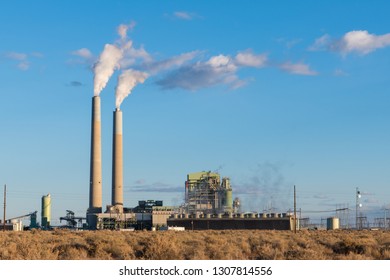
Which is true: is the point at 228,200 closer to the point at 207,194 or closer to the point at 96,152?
the point at 207,194

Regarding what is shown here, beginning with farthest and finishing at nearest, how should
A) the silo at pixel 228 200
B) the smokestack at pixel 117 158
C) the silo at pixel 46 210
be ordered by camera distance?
the silo at pixel 228 200
the silo at pixel 46 210
the smokestack at pixel 117 158

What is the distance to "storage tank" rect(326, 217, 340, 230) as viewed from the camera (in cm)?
12160

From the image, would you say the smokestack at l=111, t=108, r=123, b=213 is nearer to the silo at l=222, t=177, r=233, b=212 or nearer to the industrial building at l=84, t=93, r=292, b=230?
the industrial building at l=84, t=93, r=292, b=230

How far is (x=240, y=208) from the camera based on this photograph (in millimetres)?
132750

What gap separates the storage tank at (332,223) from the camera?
399ft

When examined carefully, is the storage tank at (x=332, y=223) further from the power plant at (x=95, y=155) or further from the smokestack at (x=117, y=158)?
the power plant at (x=95, y=155)

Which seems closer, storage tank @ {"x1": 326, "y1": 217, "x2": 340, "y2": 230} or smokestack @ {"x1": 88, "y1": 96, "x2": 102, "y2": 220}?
smokestack @ {"x1": 88, "y1": 96, "x2": 102, "y2": 220}

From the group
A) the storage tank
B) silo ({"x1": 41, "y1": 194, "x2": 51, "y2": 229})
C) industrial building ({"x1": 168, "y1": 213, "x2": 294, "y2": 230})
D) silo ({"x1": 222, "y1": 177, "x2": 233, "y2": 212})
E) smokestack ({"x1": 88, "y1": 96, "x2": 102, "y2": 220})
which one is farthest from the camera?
silo ({"x1": 222, "y1": 177, "x2": 233, "y2": 212})

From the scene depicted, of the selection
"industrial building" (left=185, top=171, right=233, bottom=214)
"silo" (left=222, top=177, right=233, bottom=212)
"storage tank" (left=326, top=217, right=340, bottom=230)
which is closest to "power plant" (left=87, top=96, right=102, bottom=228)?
"industrial building" (left=185, top=171, right=233, bottom=214)

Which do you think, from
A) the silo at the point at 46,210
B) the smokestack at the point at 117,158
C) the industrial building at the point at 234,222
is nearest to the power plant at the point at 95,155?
the smokestack at the point at 117,158

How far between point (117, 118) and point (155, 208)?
22.8m

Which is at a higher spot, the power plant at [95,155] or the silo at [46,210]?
the power plant at [95,155]
